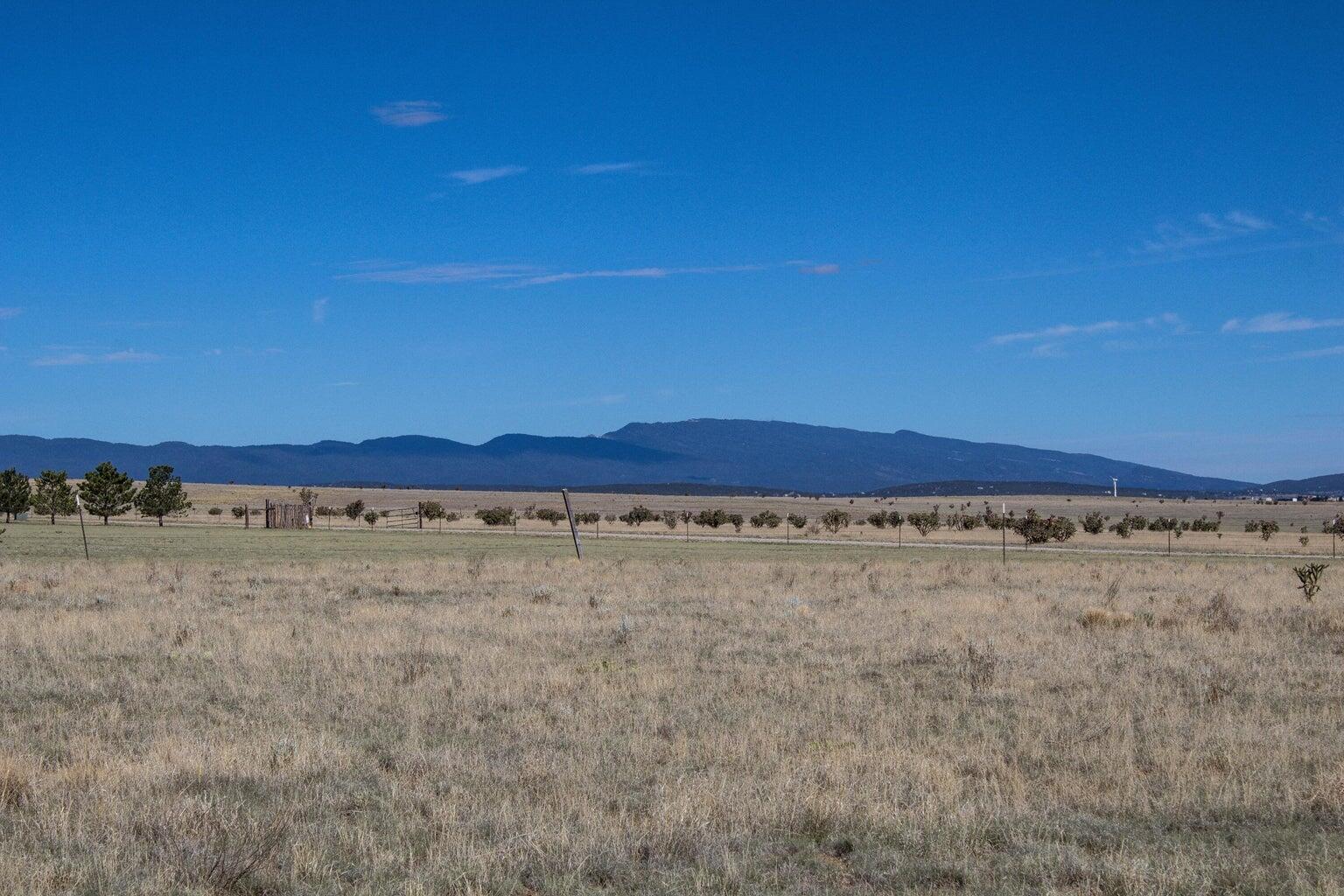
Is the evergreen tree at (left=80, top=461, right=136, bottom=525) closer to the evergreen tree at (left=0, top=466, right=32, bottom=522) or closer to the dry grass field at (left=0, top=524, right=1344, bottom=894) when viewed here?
the evergreen tree at (left=0, top=466, right=32, bottom=522)

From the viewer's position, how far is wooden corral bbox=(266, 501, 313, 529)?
82.1m

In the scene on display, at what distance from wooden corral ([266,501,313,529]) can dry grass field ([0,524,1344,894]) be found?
197 ft

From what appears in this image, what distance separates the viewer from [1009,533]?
84562 millimetres

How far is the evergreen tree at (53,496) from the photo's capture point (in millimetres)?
85500

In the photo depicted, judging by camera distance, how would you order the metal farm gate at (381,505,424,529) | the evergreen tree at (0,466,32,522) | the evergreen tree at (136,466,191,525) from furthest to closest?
the evergreen tree at (136,466,191,525)
the metal farm gate at (381,505,424,529)
the evergreen tree at (0,466,32,522)

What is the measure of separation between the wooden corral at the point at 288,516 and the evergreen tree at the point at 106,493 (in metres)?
11.1

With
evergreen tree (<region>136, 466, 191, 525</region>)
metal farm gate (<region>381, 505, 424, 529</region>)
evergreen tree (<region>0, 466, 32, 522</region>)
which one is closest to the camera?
evergreen tree (<region>0, 466, 32, 522</region>)

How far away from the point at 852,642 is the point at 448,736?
352 inches

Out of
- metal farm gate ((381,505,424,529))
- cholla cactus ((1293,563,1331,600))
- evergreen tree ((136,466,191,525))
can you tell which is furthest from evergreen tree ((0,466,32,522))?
cholla cactus ((1293,563,1331,600))

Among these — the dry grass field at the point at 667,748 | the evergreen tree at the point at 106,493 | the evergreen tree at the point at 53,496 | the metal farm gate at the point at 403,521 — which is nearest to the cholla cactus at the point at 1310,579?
the dry grass field at the point at 667,748

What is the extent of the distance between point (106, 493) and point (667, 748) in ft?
277

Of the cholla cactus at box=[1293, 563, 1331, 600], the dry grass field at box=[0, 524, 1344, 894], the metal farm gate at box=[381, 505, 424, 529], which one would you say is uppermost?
the cholla cactus at box=[1293, 563, 1331, 600]

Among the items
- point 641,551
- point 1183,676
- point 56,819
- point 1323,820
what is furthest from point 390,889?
point 641,551

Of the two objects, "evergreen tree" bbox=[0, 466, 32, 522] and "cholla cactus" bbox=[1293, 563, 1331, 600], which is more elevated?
"evergreen tree" bbox=[0, 466, 32, 522]
